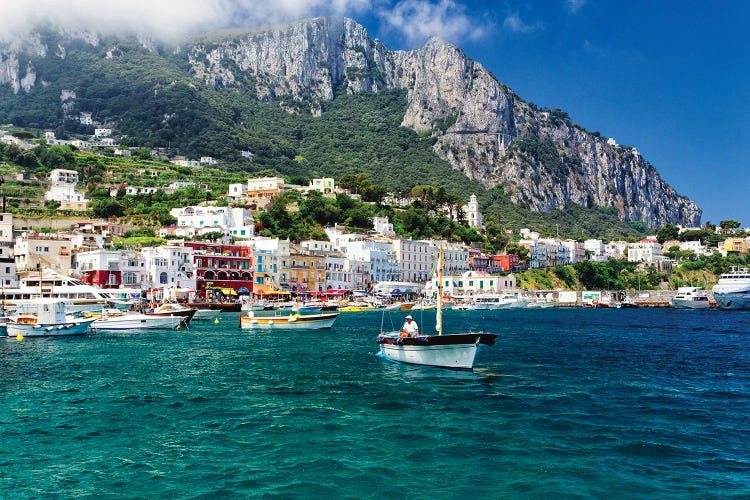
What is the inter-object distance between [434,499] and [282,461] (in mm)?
4315

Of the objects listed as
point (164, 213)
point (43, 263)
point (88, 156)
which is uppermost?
point (88, 156)

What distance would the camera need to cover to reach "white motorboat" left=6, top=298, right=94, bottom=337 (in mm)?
49500

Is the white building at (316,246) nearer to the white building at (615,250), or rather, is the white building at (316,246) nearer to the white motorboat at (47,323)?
the white motorboat at (47,323)

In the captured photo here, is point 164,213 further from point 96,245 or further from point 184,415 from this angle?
point 184,415

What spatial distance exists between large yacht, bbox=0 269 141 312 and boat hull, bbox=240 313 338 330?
74.7ft

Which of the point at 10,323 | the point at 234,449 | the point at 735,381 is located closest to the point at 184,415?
the point at 234,449

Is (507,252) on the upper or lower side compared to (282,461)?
upper

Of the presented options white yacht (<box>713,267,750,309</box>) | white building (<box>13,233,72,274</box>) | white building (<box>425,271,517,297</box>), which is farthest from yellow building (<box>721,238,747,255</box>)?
white building (<box>13,233,72,274</box>)

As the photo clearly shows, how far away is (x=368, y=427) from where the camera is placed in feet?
64.0

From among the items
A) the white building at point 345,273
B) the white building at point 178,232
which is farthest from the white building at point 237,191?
the white building at point 345,273

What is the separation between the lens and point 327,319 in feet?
192

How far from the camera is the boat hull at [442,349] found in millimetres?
29173

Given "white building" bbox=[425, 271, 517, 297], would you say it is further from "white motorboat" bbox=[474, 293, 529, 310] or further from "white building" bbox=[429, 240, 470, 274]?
"white motorboat" bbox=[474, 293, 529, 310]

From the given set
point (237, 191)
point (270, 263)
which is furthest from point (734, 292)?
point (237, 191)
